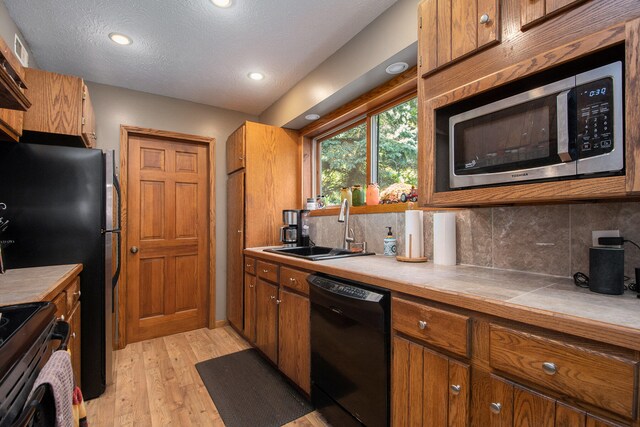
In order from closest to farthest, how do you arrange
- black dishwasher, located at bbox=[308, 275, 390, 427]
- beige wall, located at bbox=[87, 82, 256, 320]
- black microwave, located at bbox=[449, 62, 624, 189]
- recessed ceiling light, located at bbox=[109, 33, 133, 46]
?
black microwave, located at bbox=[449, 62, 624, 189] < black dishwasher, located at bbox=[308, 275, 390, 427] < recessed ceiling light, located at bbox=[109, 33, 133, 46] < beige wall, located at bbox=[87, 82, 256, 320]

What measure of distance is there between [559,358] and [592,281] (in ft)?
1.36

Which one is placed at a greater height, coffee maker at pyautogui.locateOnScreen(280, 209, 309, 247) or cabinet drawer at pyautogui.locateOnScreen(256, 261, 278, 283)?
coffee maker at pyautogui.locateOnScreen(280, 209, 309, 247)

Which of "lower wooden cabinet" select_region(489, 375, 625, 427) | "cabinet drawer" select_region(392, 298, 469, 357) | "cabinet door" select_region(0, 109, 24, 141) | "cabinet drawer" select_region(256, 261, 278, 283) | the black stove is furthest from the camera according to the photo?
"cabinet drawer" select_region(256, 261, 278, 283)

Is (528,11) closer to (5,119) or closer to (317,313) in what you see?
(317,313)

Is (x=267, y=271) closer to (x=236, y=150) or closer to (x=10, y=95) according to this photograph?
(x=236, y=150)

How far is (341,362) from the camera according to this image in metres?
1.54

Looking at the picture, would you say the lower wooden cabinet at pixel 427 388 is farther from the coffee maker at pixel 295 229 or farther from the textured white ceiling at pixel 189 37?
the textured white ceiling at pixel 189 37

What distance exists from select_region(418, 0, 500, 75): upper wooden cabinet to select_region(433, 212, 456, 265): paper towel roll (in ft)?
2.52

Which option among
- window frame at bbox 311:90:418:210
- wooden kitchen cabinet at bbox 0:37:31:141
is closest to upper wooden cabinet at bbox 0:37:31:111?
wooden kitchen cabinet at bbox 0:37:31:141

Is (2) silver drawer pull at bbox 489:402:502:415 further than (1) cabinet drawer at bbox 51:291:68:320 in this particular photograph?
No

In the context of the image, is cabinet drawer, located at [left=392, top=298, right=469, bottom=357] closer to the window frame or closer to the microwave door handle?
the microwave door handle

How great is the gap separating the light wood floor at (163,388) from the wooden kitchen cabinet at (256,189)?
0.46 m

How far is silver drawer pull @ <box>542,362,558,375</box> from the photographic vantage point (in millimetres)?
758

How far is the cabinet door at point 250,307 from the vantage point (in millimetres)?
2625
